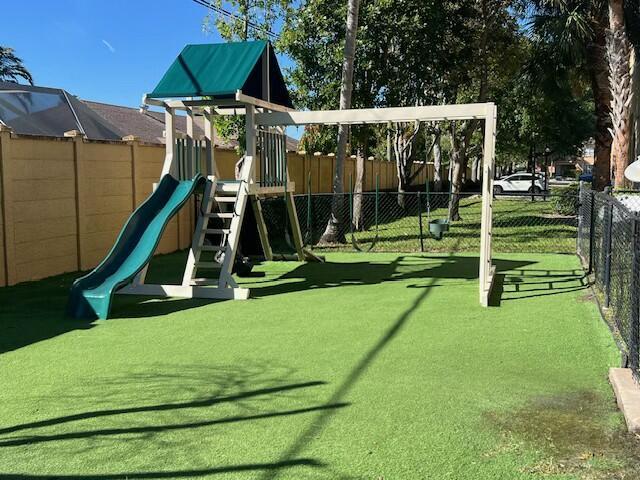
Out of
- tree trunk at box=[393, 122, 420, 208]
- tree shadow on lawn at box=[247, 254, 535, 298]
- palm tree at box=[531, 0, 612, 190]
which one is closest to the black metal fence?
tree shadow on lawn at box=[247, 254, 535, 298]

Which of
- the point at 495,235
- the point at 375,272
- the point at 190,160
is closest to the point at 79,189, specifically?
the point at 190,160

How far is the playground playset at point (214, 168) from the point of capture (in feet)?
24.2

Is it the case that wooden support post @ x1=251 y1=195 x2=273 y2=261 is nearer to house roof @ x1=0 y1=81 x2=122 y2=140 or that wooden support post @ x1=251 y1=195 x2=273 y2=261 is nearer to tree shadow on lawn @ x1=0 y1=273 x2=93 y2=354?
tree shadow on lawn @ x1=0 y1=273 x2=93 y2=354

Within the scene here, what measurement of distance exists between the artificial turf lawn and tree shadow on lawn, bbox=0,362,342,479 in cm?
1

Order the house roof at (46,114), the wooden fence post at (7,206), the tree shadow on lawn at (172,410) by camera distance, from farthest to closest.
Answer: the house roof at (46,114), the wooden fence post at (7,206), the tree shadow on lawn at (172,410)

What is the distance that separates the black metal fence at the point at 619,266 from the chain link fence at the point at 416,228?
3.23m

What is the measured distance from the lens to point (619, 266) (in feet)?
19.7

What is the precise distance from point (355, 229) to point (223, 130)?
4.69m

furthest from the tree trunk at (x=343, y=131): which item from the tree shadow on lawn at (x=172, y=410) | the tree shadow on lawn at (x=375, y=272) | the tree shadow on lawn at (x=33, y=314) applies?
the tree shadow on lawn at (x=172, y=410)

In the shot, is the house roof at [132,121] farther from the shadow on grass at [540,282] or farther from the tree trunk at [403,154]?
the shadow on grass at [540,282]

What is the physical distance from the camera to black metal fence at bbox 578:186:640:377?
439 cm

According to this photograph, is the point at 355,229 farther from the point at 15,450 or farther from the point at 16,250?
the point at 15,450

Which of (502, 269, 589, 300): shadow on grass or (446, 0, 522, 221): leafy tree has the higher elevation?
(446, 0, 522, 221): leafy tree

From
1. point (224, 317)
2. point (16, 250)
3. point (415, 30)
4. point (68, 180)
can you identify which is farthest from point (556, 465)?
point (415, 30)
